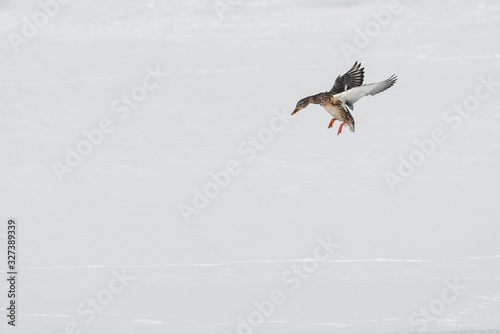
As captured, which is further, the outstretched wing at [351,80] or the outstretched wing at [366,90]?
the outstretched wing at [351,80]

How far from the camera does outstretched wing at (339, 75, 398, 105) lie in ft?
24.5

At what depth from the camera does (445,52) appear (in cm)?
1253

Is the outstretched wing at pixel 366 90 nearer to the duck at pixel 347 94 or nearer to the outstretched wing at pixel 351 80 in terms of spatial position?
the duck at pixel 347 94

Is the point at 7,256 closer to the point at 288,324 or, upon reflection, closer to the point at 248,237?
the point at 248,237

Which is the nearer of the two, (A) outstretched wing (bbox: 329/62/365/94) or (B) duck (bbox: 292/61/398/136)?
(B) duck (bbox: 292/61/398/136)

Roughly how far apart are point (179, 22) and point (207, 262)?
20.8ft

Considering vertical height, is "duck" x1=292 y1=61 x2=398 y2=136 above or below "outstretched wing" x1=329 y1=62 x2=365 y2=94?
below

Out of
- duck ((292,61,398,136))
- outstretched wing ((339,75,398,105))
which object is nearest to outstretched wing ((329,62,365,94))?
duck ((292,61,398,136))

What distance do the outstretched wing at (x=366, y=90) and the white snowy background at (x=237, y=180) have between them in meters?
1.32

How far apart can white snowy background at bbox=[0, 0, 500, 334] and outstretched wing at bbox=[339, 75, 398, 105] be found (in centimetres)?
132

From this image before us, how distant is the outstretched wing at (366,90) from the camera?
746 centimetres

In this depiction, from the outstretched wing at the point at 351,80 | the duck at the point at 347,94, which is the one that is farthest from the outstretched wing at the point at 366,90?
the outstretched wing at the point at 351,80

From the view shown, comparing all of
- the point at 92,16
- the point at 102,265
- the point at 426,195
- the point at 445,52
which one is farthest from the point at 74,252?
the point at 92,16

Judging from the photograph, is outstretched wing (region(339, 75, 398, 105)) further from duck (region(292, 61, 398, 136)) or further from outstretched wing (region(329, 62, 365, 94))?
outstretched wing (region(329, 62, 365, 94))
